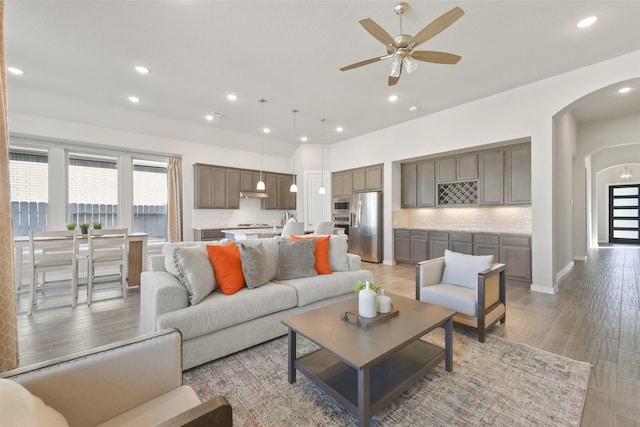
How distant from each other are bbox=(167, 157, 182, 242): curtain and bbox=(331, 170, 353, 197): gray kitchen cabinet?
3863 millimetres

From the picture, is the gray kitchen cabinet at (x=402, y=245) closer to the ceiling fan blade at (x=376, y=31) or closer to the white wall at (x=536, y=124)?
the white wall at (x=536, y=124)

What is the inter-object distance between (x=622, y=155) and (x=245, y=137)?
11129mm

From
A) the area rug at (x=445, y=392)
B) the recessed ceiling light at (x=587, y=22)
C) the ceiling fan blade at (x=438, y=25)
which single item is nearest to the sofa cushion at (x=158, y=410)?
the area rug at (x=445, y=392)

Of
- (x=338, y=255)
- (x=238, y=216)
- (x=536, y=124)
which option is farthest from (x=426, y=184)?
(x=238, y=216)

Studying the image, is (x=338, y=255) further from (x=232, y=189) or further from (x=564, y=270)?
(x=564, y=270)

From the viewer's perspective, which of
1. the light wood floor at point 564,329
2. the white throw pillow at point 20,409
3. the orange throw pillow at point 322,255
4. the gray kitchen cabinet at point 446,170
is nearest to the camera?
the white throw pillow at point 20,409

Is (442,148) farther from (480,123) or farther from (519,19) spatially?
(519,19)

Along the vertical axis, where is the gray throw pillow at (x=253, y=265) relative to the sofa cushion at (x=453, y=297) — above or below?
above

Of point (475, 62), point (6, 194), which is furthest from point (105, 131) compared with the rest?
point (475, 62)

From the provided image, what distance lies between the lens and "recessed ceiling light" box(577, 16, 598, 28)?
2.67 meters

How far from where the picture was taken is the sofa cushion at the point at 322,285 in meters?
2.70

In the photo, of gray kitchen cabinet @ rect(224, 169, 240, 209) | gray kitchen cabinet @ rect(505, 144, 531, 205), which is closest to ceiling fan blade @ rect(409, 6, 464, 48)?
gray kitchen cabinet @ rect(505, 144, 531, 205)

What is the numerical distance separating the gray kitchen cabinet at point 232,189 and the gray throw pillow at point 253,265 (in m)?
3.96

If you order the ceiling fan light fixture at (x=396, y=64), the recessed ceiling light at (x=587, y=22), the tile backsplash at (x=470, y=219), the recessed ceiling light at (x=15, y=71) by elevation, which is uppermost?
the recessed ceiling light at (x=587, y=22)
